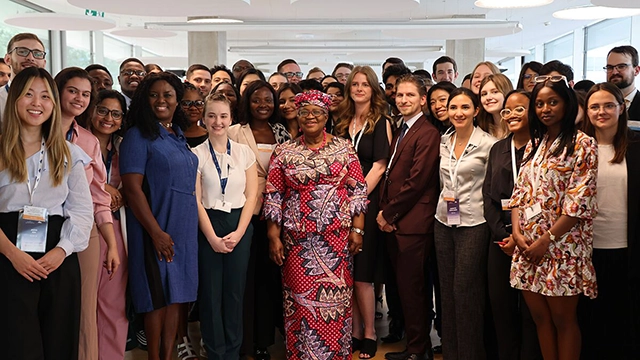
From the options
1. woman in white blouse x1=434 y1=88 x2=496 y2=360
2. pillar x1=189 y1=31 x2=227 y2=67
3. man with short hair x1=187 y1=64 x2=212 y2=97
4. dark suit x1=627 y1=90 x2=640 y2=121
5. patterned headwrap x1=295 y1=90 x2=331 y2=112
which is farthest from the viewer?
pillar x1=189 y1=31 x2=227 y2=67

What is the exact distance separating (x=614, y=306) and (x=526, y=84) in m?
2.05

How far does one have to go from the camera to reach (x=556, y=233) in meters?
3.39

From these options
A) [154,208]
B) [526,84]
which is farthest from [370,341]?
[526,84]

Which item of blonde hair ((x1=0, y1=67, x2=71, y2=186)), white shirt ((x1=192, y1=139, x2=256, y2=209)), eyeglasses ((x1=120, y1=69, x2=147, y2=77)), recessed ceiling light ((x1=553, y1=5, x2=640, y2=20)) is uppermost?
recessed ceiling light ((x1=553, y1=5, x2=640, y2=20))

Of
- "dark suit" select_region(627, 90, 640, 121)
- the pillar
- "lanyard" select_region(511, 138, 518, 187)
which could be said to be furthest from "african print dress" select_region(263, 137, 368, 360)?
the pillar

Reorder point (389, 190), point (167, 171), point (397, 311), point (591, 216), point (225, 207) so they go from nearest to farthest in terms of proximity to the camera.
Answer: point (591, 216), point (167, 171), point (225, 207), point (389, 190), point (397, 311)

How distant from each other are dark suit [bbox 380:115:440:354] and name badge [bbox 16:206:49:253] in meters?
2.32

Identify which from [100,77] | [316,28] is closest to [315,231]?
[100,77]

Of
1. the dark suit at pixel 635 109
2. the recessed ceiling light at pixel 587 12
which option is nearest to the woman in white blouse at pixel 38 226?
the dark suit at pixel 635 109

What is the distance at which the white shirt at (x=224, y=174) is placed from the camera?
4027 mm

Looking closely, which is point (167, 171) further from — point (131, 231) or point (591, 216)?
point (591, 216)

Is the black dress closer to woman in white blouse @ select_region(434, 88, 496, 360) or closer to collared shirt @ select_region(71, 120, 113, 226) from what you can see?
woman in white blouse @ select_region(434, 88, 496, 360)

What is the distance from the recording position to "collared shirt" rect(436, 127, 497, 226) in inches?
157

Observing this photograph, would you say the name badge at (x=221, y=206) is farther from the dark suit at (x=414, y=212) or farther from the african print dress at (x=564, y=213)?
the african print dress at (x=564, y=213)
